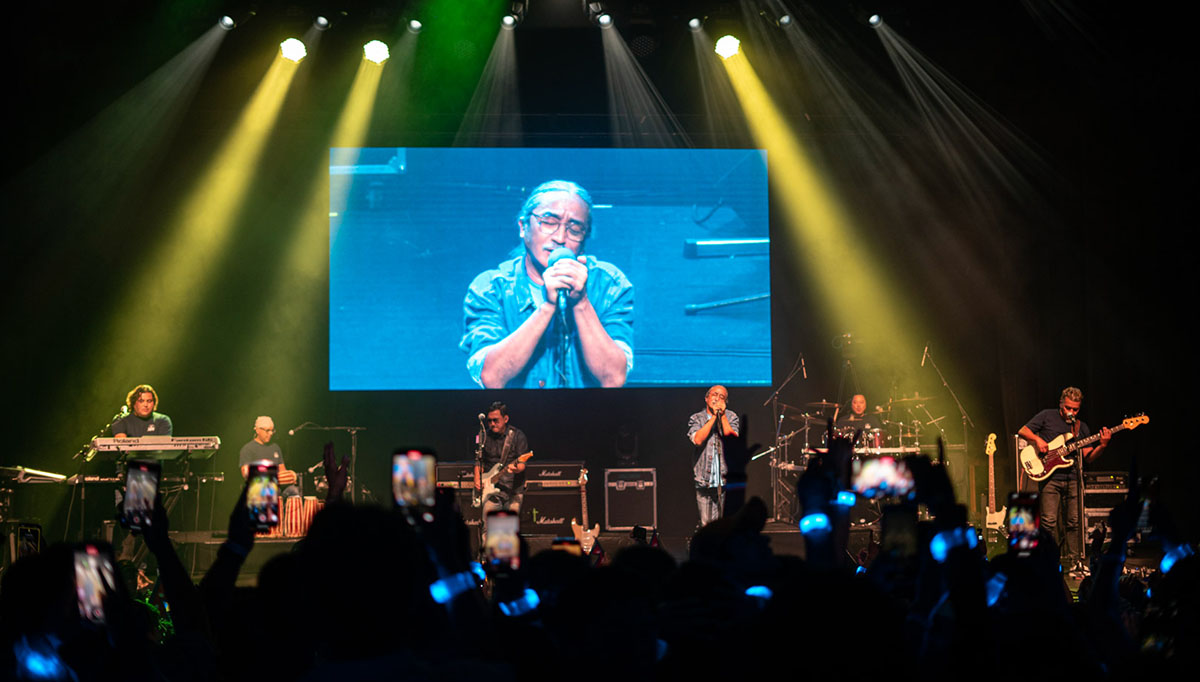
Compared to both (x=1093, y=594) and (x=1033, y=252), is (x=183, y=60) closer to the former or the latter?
(x=1033, y=252)

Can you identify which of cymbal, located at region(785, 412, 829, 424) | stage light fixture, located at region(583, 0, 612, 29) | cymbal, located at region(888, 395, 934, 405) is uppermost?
stage light fixture, located at region(583, 0, 612, 29)

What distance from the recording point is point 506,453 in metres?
9.87

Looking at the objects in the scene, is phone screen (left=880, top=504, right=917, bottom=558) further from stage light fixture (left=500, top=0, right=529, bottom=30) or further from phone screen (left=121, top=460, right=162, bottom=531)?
stage light fixture (left=500, top=0, right=529, bottom=30)

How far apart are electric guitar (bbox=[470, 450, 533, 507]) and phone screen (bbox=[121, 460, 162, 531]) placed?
7.36 metres

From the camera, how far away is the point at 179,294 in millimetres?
10734

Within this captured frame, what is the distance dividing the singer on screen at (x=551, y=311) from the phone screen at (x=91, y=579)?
320 inches

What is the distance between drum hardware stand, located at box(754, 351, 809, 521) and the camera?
1041cm

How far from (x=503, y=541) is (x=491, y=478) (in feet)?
24.2

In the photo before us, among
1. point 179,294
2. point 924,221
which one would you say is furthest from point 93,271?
point 924,221

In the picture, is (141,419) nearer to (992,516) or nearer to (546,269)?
(546,269)

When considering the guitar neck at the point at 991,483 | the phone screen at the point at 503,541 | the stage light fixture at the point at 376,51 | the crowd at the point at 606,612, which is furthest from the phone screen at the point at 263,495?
the guitar neck at the point at 991,483

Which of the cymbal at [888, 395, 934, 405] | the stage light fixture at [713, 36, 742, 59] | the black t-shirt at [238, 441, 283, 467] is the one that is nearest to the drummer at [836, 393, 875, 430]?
the cymbal at [888, 395, 934, 405]

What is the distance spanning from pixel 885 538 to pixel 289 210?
9.36 m

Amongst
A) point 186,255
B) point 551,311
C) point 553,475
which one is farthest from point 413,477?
point 186,255
